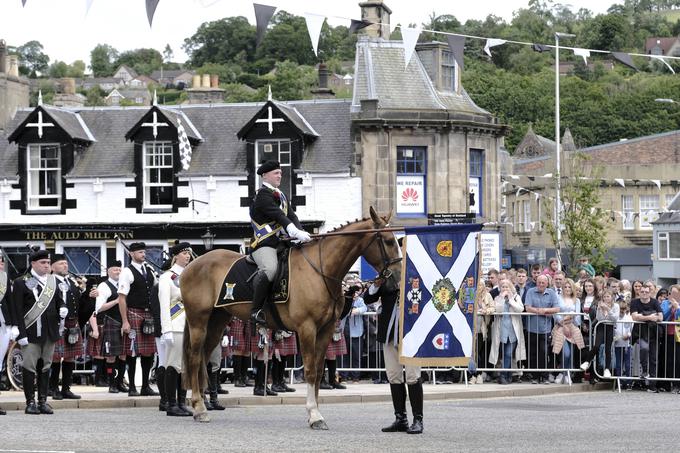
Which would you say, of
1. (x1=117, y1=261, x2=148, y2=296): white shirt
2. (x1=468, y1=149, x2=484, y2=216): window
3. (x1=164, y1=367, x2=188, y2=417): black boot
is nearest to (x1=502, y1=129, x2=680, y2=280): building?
(x1=468, y1=149, x2=484, y2=216): window

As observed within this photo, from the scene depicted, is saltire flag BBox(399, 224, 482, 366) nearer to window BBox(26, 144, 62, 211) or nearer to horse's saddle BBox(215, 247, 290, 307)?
horse's saddle BBox(215, 247, 290, 307)

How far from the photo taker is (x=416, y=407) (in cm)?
1390

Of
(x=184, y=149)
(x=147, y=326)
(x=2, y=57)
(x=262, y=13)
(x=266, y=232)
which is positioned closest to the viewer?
(x=266, y=232)

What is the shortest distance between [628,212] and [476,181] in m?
32.4

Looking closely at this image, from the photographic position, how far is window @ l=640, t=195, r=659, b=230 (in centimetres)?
7206

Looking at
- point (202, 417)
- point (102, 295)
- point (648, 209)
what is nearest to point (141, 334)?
point (102, 295)

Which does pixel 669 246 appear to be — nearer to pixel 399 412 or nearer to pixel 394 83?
pixel 394 83

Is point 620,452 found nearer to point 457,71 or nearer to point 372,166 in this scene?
point 372,166

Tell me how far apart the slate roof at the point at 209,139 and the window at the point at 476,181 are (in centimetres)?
430

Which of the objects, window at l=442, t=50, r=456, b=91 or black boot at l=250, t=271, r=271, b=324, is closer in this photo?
black boot at l=250, t=271, r=271, b=324

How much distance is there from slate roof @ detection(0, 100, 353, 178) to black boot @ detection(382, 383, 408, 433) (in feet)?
88.7

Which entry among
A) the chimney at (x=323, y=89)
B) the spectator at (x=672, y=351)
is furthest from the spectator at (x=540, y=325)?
A: the chimney at (x=323, y=89)

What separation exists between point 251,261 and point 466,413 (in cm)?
377

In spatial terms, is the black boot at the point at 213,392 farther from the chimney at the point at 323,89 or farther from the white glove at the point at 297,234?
the chimney at the point at 323,89
